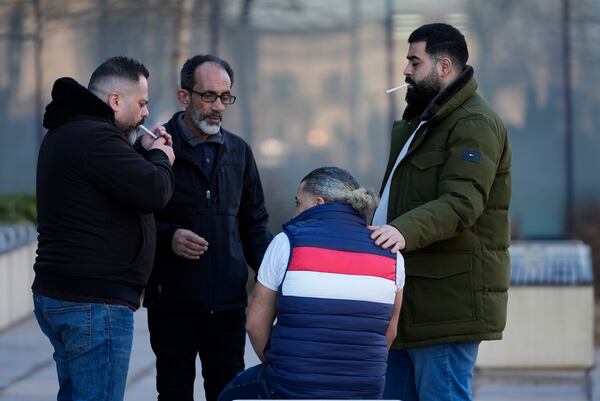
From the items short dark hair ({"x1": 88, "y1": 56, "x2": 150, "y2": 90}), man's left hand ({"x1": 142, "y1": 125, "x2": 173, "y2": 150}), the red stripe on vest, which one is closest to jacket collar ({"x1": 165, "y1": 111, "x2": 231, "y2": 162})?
man's left hand ({"x1": 142, "y1": 125, "x2": 173, "y2": 150})

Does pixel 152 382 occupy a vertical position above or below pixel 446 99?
below

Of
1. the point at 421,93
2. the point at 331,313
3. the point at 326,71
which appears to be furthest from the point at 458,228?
the point at 326,71

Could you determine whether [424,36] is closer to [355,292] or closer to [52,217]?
[355,292]

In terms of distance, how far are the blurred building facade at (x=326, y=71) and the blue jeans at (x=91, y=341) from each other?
7.87 metres

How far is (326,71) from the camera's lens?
1258 cm

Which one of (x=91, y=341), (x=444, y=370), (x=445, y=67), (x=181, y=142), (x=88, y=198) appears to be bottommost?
(x=444, y=370)

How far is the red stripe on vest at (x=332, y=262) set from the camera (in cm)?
421

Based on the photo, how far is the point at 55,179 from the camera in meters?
4.46

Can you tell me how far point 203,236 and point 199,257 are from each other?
10 cm

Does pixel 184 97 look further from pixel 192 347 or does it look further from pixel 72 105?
pixel 192 347

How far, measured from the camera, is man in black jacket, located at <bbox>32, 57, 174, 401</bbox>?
14.5 feet

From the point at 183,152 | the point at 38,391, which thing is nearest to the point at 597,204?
the point at 38,391

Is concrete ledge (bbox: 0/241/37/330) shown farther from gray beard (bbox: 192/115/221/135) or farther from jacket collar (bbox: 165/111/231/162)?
gray beard (bbox: 192/115/221/135)

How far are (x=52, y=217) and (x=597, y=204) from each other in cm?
860
